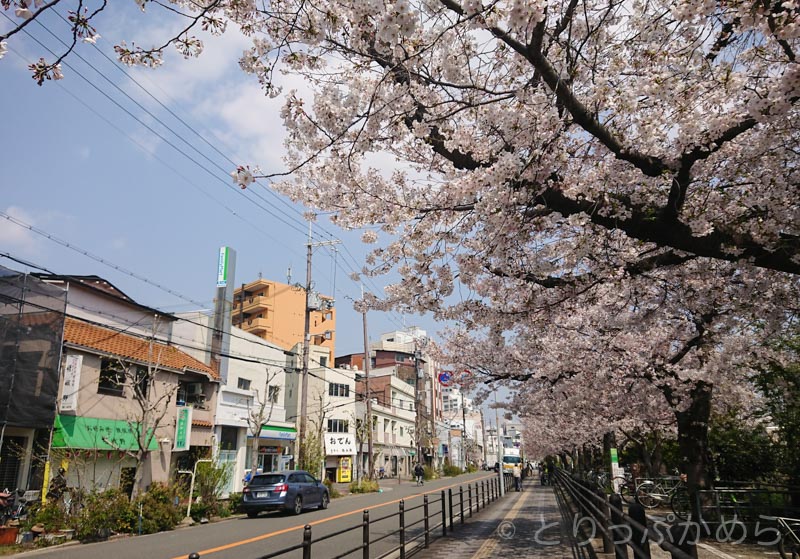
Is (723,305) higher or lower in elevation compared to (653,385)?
higher

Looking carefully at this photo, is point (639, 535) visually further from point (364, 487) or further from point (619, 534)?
point (364, 487)

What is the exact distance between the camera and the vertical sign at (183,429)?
23.4 m

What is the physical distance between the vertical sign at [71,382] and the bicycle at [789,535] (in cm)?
2098

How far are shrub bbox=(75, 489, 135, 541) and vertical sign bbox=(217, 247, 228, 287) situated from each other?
55.9ft

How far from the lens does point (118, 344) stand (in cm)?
2325

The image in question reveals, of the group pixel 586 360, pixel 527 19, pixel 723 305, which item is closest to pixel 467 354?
pixel 586 360

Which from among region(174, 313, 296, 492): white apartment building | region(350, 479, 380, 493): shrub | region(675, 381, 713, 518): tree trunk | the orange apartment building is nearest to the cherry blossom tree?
region(675, 381, 713, 518): tree trunk

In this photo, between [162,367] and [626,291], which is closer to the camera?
[626,291]

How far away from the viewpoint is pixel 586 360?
15.0 metres

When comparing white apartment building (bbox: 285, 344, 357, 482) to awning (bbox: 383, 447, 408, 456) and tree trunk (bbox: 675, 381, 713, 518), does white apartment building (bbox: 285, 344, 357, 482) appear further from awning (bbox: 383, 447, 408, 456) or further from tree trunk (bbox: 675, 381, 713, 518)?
tree trunk (bbox: 675, 381, 713, 518)

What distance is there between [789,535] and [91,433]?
21650 millimetres

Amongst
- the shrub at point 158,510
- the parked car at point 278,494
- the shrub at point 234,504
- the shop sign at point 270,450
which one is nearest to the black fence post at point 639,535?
the shrub at point 158,510

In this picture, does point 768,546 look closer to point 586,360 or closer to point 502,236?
point 586,360

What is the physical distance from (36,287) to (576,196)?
20.0m
